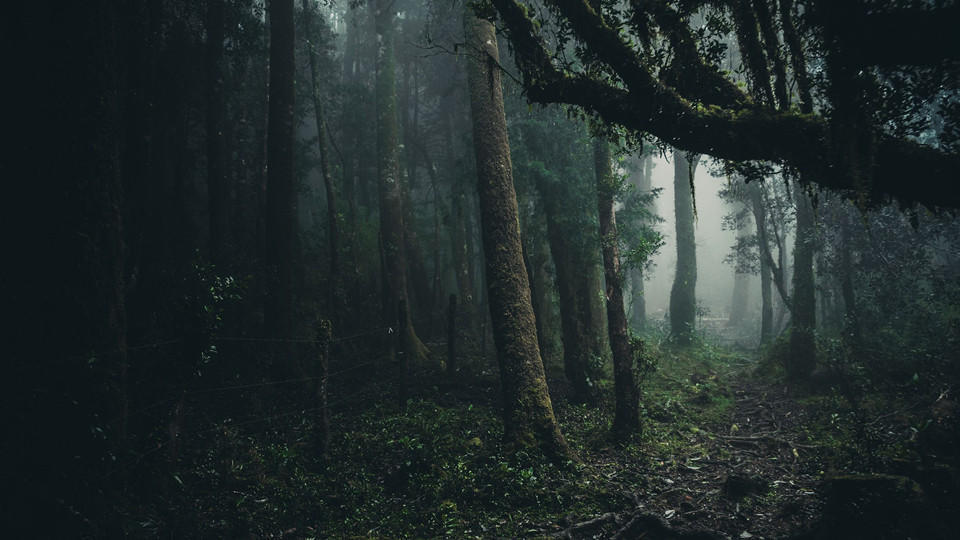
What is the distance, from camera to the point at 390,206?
1487 cm

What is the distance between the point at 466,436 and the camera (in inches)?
329

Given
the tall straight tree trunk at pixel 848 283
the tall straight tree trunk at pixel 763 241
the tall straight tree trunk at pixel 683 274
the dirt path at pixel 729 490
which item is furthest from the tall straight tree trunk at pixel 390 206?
the tall straight tree trunk at pixel 763 241

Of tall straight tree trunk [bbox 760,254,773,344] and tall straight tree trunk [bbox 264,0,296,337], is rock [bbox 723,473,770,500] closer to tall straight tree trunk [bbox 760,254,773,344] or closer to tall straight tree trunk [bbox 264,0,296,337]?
tall straight tree trunk [bbox 264,0,296,337]

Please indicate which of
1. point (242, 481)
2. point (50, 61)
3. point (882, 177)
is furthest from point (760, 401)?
point (50, 61)

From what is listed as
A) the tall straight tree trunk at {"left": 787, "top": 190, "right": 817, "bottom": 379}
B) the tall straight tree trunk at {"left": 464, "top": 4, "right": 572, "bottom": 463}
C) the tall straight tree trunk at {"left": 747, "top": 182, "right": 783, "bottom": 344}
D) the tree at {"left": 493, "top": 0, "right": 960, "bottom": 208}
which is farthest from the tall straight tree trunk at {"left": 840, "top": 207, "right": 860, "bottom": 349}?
the tree at {"left": 493, "top": 0, "right": 960, "bottom": 208}

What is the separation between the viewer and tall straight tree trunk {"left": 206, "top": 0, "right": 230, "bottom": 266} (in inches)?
525

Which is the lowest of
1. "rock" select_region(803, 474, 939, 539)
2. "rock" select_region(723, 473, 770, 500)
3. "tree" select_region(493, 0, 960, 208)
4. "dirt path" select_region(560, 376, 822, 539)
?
"dirt path" select_region(560, 376, 822, 539)

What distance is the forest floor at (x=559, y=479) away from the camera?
530cm

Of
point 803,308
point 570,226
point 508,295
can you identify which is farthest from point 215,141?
point 803,308

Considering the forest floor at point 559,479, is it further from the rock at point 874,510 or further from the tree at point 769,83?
the tree at point 769,83

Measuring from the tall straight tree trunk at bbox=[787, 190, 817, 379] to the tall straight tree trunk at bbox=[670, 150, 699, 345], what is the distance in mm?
5303

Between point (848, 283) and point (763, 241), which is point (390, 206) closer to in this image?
point (763, 241)

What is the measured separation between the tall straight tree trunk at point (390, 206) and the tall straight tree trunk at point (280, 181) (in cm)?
281

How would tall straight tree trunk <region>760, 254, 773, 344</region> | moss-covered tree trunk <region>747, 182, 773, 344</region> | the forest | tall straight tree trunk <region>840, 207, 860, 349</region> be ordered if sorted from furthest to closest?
tall straight tree trunk <region>760, 254, 773, 344</region>, moss-covered tree trunk <region>747, 182, 773, 344</region>, tall straight tree trunk <region>840, 207, 860, 349</region>, the forest
